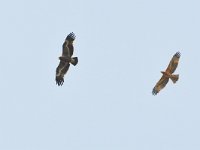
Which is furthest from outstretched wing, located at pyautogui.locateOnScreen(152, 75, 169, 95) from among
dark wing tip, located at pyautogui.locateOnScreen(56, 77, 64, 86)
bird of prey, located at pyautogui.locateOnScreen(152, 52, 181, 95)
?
dark wing tip, located at pyautogui.locateOnScreen(56, 77, 64, 86)

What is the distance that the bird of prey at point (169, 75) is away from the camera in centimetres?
9256

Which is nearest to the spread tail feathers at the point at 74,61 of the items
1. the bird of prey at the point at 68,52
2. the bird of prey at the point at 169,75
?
the bird of prey at the point at 68,52

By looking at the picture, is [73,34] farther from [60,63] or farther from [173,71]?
[173,71]

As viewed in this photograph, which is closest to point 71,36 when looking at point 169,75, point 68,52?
point 68,52

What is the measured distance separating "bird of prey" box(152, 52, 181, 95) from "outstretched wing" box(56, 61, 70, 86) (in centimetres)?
893

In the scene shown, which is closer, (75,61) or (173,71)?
(75,61)

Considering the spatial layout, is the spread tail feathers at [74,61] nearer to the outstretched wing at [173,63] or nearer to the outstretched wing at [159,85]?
the outstretched wing at [173,63]

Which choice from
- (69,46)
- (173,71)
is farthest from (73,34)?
(173,71)

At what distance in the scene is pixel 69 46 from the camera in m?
88.2

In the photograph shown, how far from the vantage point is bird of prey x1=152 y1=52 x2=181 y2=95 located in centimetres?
9256

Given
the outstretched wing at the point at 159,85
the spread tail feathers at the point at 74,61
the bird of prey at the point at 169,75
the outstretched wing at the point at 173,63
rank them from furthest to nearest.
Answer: the outstretched wing at the point at 159,85
the outstretched wing at the point at 173,63
the bird of prey at the point at 169,75
the spread tail feathers at the point at 74,61

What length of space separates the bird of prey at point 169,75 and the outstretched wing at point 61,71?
8.93 m

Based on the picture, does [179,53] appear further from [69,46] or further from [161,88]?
[69,46]

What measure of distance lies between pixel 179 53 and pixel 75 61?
10.8 m
